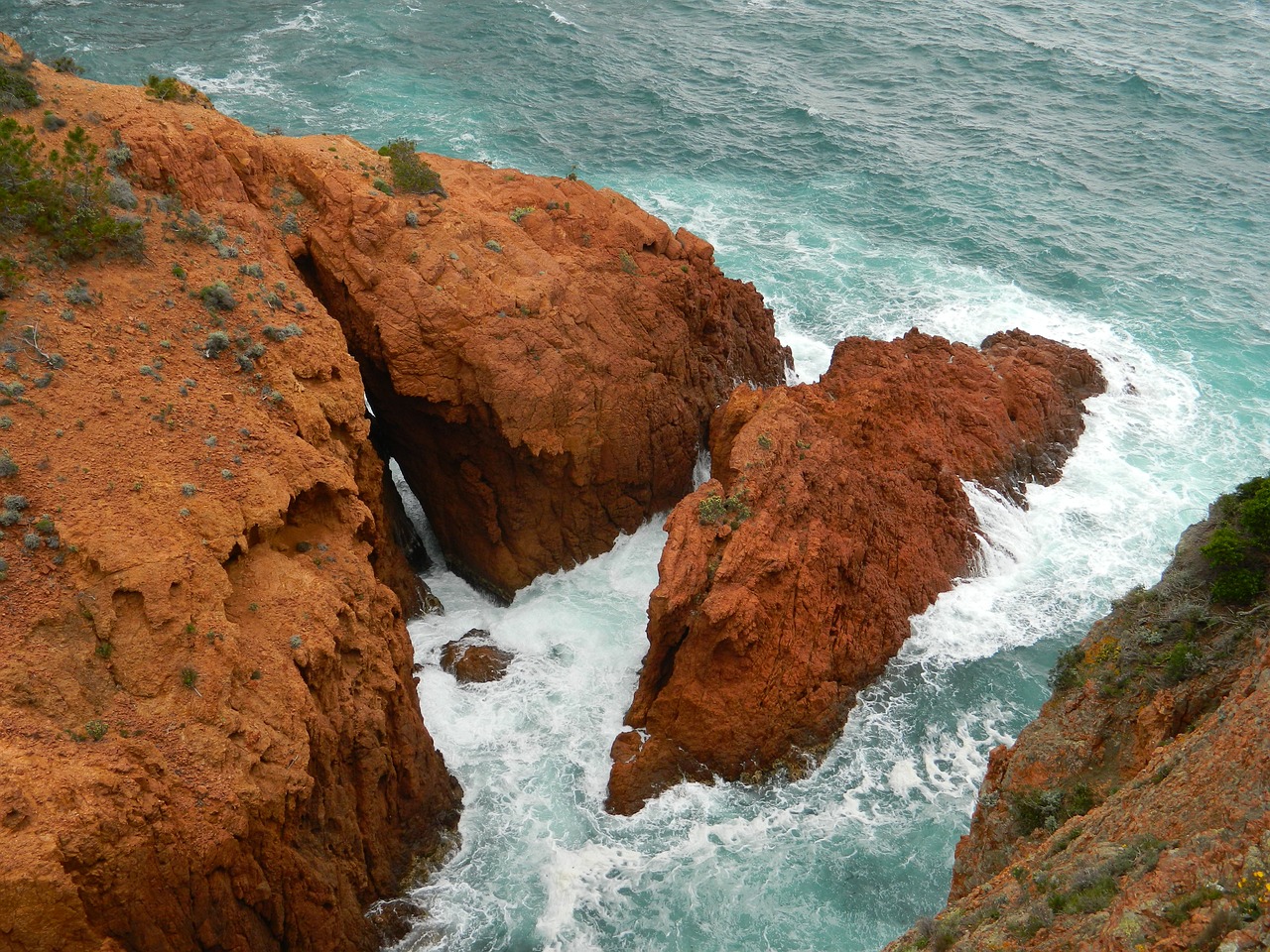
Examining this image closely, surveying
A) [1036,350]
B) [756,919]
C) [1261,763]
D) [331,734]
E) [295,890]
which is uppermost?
[1261,763]

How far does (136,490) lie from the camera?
59.1 ft

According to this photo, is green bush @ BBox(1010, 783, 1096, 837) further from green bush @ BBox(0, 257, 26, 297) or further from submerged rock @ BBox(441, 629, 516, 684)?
green bush @ BBox(0, 257, 26, 297)

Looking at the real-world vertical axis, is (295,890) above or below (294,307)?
below

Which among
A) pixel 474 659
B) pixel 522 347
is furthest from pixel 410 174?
pixel 474 659

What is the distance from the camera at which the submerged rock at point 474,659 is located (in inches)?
1006

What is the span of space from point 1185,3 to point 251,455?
79.2 metres

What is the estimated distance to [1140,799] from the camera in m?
13.1

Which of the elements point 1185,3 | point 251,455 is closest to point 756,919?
point 251,455

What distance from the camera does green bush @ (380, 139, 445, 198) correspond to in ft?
90.1

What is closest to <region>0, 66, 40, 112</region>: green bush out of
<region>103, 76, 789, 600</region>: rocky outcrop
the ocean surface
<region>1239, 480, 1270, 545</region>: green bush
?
<region>103, 76, 789, 600</region>: rocky outcrop

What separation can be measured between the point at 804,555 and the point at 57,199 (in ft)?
61.6

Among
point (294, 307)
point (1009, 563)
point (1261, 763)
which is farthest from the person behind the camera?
point (1009, 563)

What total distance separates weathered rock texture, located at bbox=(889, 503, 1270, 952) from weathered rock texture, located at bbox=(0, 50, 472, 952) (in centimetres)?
1060

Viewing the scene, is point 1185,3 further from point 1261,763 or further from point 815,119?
point 1261,763
